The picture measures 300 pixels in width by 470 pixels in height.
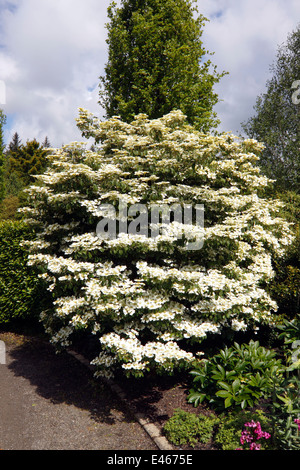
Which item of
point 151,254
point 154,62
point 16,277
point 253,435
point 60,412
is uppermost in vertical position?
point 154,62

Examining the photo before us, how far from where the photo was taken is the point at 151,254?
5.16 metres

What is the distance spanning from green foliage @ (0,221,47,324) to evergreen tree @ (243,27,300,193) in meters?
10.6

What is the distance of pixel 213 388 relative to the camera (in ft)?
16.5

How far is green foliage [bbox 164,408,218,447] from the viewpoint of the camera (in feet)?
14.0

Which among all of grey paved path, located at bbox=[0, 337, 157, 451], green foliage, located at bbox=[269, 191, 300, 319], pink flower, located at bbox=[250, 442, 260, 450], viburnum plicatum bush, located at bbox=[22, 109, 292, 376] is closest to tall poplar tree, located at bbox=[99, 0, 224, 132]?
viburnum plicatum bush, located at bbox=[22, 109, 292, 376]

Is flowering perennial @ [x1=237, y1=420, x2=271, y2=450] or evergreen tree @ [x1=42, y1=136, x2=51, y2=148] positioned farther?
evergreen tree @ [x1=42, y1=136, x2=51, y2=148]

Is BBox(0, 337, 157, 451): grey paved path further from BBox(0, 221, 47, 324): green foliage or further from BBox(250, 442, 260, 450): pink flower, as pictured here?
BBox(0, 221, 47, 324): green foliage

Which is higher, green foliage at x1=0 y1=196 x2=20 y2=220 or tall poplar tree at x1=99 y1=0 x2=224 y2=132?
tall poplar tree at x1=99 y1=0 x2=224 y2=132

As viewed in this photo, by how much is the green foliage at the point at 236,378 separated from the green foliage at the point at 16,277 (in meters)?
4.61

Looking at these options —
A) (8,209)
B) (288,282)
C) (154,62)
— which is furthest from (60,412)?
(8,209)

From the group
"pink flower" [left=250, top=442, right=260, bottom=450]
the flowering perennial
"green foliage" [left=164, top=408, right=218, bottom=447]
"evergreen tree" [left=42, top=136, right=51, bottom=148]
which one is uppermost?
"evergreen tree" [left=42, top=136, right=51, bottom=148]

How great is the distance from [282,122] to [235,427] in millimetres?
13976

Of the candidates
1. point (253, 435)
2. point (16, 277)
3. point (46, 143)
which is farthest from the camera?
point (46, 143)

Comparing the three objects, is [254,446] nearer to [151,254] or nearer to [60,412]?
[151,254]
